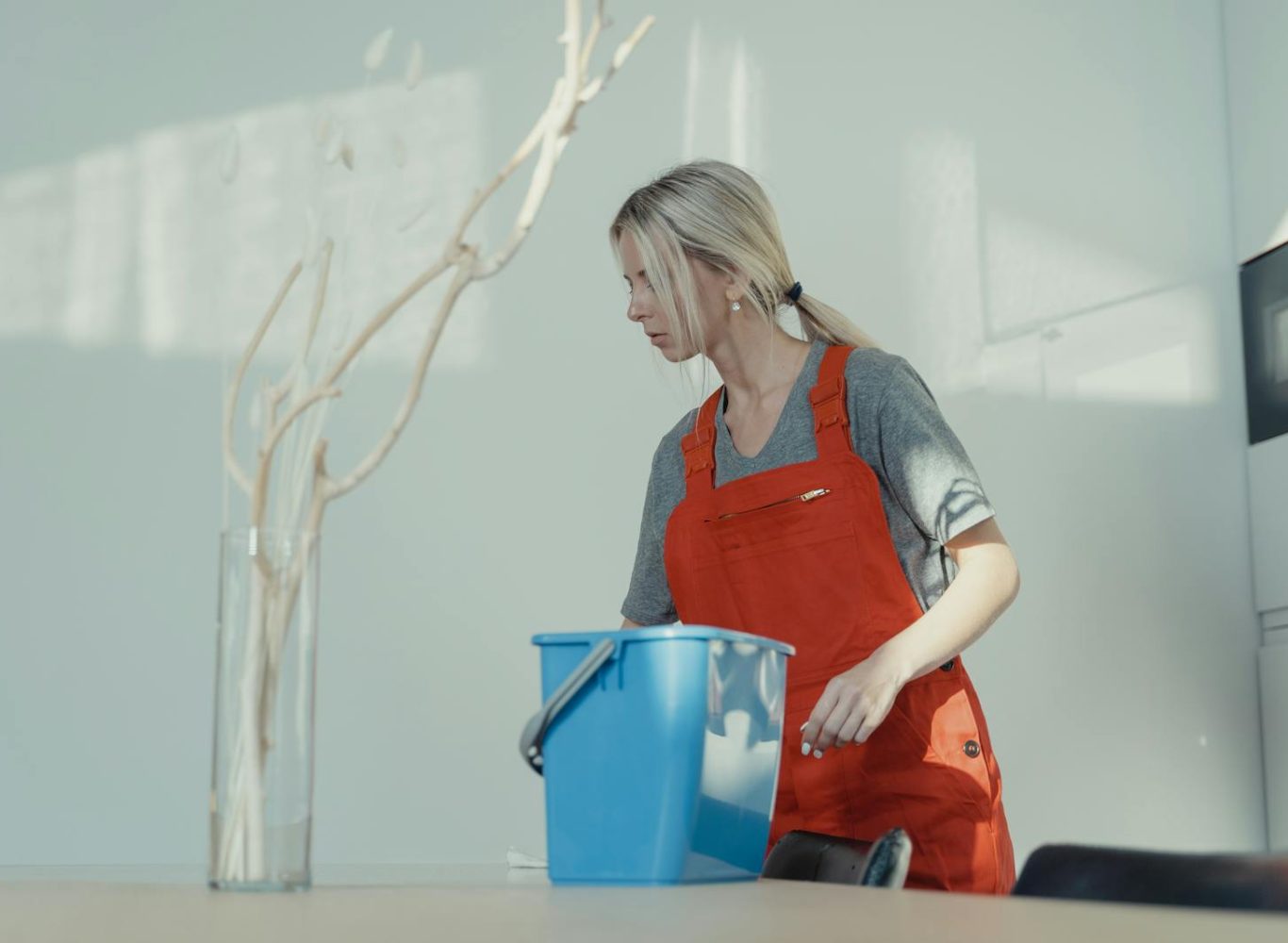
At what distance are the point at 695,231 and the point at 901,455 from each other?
1.20ft

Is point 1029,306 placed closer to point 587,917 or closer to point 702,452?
point 702,452

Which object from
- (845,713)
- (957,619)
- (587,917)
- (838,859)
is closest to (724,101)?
(957,619)

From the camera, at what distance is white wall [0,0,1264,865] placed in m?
2.62

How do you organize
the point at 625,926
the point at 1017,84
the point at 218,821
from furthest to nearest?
the point at 1017,84, the point at 218,821, the point at 625,926

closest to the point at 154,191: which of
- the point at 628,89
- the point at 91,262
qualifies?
the point at 91,262

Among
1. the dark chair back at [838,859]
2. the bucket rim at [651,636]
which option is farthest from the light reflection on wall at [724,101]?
the bucket rim at [651,636]

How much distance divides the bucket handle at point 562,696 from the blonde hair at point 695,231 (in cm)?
86

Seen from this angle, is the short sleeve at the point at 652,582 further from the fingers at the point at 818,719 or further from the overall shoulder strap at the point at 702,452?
the fingers at the point at 818,719

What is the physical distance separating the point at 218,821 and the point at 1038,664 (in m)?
2.53

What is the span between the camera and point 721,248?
1.66 m

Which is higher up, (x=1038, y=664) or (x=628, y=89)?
Answer: (x=628, y=89)

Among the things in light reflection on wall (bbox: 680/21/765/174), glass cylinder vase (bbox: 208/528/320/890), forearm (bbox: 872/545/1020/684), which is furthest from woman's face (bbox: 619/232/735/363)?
light reflection on wall (bbox: 680/21/765/174)

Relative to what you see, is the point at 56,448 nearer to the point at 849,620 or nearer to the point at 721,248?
the point at 721,248

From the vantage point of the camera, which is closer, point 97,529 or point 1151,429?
point 97,529
